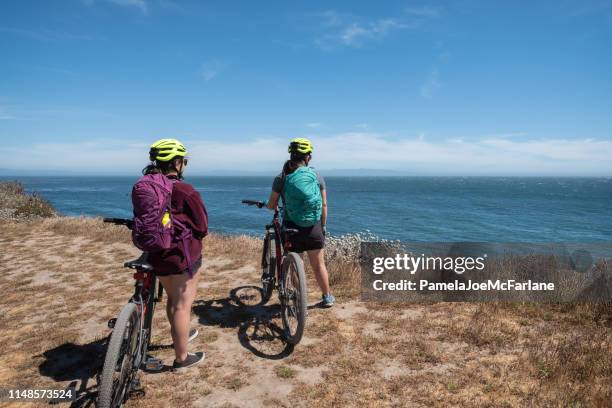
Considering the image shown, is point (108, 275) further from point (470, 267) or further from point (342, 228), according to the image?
point (342, 228)

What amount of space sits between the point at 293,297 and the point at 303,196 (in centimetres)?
154

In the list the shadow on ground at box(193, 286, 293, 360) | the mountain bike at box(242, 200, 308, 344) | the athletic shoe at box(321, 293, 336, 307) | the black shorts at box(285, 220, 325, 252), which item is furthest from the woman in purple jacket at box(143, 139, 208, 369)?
the athletic shoe at box(321, 293, 336, 307)

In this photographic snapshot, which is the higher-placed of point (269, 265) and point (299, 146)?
point (299, 146)

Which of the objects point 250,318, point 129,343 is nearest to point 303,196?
point 250,318

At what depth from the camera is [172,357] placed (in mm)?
4848

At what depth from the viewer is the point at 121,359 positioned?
354cm

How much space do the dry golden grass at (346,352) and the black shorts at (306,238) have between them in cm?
129

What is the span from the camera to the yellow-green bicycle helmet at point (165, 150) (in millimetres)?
3896

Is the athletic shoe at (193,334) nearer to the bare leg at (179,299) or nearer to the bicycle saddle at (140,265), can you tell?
the bare leg at (179,299)

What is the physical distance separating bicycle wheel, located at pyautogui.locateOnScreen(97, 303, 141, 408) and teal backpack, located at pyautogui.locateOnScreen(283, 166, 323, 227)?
2623mm

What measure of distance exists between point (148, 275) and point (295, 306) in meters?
2.17

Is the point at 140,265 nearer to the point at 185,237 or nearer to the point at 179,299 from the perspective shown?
the point at 185,237

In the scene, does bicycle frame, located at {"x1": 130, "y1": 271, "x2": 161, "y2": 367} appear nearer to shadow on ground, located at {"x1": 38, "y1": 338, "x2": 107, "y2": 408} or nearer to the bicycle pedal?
the bicycle pedal

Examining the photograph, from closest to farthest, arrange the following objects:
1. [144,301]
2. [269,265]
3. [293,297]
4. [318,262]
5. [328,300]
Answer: [144,301]
[293,297]
[318,262]
[328,300]
[269,265]
